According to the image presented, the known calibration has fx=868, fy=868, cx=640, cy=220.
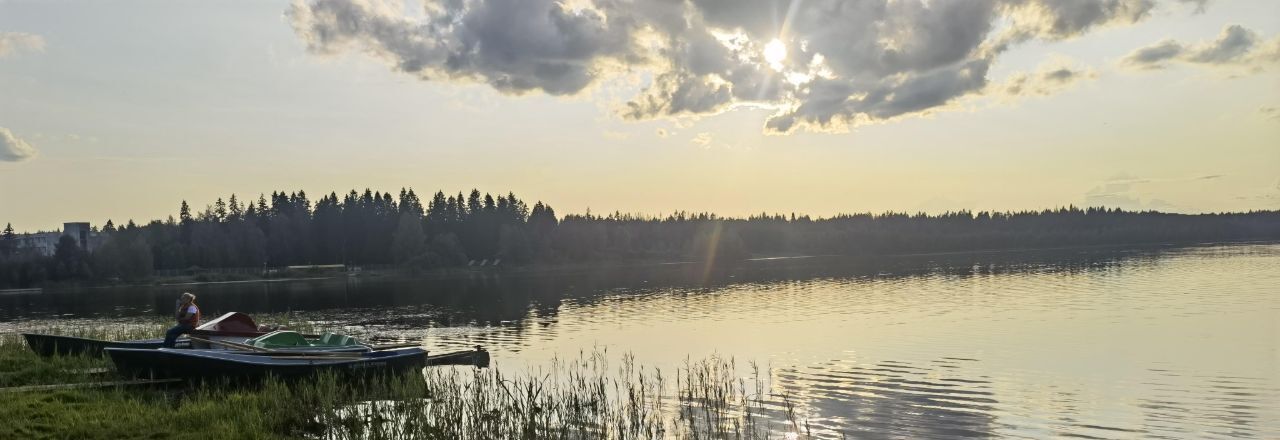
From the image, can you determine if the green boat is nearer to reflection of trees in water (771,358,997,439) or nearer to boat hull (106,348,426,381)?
boat hull (106,348,426,381)

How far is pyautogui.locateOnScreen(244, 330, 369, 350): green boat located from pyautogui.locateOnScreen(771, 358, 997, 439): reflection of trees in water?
47.3 ft

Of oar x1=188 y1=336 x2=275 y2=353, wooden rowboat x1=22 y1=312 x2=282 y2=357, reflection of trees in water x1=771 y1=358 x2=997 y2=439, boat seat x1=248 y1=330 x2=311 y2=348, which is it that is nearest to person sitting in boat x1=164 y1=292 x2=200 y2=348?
wooden rowboat x1=22 y1=312 x2=282 y2=357

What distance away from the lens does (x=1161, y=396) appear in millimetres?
27281

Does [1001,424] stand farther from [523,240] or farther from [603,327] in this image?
[523,240]

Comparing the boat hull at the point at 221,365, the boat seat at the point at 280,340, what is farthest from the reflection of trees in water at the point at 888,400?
the boat seat at the point at 280,340

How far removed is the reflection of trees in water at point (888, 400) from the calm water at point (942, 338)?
0.11 metres

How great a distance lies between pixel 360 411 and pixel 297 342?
553 centimetres

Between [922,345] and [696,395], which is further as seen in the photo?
[922,345]

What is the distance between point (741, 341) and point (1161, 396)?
21.9m

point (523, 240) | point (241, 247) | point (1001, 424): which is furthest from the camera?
point (523, 240)

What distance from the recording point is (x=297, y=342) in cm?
2892

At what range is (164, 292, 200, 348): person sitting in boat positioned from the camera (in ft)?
96.1

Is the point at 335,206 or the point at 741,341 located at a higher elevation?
the point at 335,206

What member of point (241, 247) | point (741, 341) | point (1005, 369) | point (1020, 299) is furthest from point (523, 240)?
point (1005, 369)
